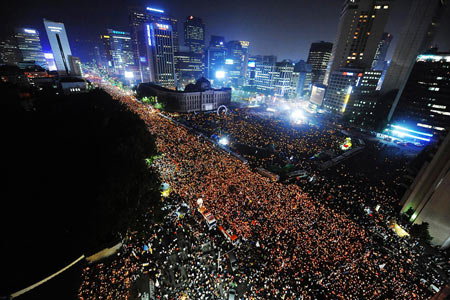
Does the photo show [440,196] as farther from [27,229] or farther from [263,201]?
[27,229]

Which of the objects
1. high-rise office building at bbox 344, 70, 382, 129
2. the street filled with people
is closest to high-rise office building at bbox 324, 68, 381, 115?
high-rise office building at bbox 344, 70, 382, 129

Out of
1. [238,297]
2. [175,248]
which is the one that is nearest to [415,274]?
[238,297]

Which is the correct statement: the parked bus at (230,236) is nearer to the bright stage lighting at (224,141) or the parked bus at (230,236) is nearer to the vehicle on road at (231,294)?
the vehicle on road at (231,294)

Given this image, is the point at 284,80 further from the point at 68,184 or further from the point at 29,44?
the point at 29,44

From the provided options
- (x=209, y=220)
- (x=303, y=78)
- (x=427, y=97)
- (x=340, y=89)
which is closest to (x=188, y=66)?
(x=303, y=78)

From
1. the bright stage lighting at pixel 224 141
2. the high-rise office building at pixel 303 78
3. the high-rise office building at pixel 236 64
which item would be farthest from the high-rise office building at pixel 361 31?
the high-rise office building at pixel 236 64

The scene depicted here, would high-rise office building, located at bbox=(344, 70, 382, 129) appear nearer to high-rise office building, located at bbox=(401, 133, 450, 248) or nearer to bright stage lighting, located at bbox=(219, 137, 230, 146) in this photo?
high-rise office building, located at bbox=(401, 133, 450, 248)
